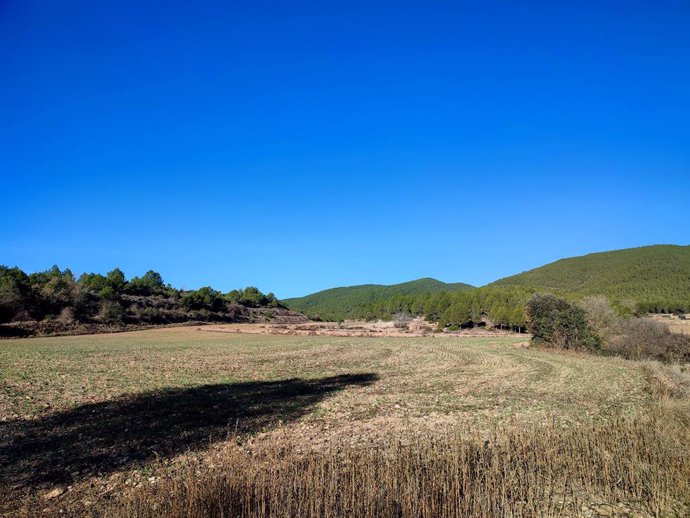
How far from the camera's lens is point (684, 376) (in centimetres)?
2597

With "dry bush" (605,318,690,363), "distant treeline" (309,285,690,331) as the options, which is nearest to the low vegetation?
"dry bush" (605,318,690,363)

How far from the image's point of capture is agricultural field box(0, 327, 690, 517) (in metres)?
7.53

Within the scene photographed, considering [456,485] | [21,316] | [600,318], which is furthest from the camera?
[21,316]

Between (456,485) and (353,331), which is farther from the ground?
(456,485)

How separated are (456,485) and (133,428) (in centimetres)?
1090

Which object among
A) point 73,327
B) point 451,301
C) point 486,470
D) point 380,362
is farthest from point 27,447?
point 451,301

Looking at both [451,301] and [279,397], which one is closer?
[279,397]

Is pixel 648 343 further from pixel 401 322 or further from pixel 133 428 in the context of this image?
pixel 401 322

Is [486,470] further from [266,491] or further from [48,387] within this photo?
[48,387]

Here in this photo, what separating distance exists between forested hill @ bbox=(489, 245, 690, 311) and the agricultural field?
3471 inches

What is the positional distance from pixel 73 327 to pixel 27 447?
2904 inches

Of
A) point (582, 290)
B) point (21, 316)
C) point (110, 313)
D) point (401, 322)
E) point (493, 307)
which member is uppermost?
point (582, 290)

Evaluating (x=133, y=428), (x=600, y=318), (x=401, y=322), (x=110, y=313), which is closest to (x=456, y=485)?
(x=133, y=428)

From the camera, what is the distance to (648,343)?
43656 millimetres
